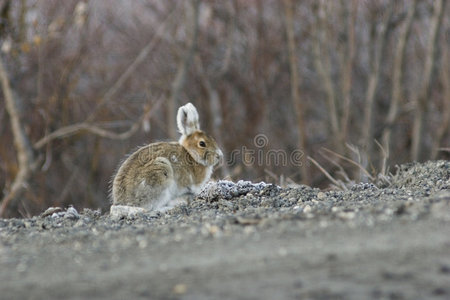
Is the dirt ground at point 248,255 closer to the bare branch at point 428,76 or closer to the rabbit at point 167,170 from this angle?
the rabbit at point 167,170

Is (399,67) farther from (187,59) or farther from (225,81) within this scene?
(225,81)

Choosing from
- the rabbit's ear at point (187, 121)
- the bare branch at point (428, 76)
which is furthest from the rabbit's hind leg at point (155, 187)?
the bare branch at point (428, 76)

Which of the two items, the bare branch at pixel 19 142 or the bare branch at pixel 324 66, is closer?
the bare branch at pixel 19 142

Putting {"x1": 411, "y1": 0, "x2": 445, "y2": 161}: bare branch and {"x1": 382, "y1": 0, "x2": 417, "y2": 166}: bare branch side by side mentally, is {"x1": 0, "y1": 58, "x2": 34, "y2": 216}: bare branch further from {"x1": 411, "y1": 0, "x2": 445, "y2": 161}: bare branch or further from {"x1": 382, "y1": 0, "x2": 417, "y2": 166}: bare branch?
{"x1": 411, "y1": 0, "x2": 445, "y2": 161}: bare branch

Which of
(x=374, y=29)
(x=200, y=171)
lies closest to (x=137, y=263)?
(x=200, y=171)

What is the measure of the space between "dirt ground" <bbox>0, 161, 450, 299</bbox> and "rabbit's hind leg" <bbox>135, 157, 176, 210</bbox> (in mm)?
1327

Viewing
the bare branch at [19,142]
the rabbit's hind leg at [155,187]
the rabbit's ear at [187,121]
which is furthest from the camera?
the bare branch at [19,142]

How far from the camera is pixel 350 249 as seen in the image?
4258 mm

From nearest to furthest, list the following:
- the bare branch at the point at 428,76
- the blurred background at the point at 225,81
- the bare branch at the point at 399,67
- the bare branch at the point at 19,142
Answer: the bare branch at the point at 19,142, the bare branch at the point at 428,76, the bare branch at the point at 399,67, the blurred background at the point at 225,81

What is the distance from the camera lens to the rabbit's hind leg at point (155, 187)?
7.70 metres

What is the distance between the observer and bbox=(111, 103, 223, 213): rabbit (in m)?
7.73

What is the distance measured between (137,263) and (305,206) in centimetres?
213

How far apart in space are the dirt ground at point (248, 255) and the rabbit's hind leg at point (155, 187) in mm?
1327

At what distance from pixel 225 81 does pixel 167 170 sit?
10.4 meters
